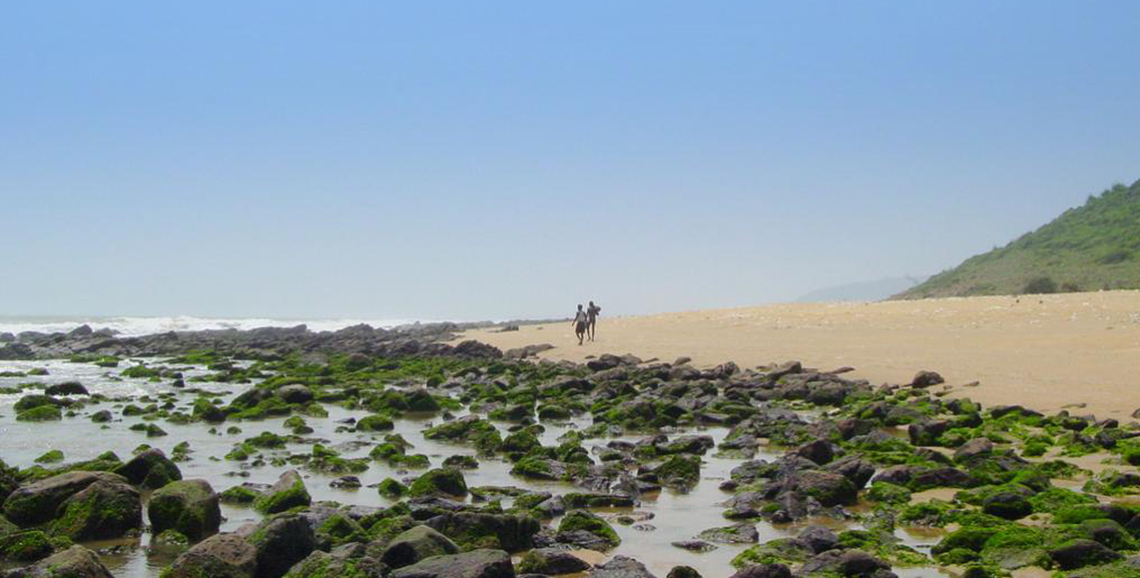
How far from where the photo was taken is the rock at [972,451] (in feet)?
38.4

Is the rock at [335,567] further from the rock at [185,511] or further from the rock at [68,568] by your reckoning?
the rock at [185,511]

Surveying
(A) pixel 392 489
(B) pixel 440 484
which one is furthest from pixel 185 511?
(B) pixel 440 484

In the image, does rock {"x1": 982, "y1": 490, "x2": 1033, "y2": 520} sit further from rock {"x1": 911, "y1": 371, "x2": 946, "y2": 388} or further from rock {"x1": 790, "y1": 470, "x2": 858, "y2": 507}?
rock {"x1": 911, "y1": 371, "x2": 946, "y2": 388}

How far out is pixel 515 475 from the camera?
12617 mm

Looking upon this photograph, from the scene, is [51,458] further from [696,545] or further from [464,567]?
[696,545]

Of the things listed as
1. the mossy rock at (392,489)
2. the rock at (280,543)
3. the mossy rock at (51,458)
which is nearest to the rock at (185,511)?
the rock at (280,543)

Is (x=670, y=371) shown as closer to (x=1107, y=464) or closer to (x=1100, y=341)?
(x=1100, y=341)

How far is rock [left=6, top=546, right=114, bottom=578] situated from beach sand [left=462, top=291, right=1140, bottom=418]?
48.6ft

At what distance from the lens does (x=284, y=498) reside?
10211mm

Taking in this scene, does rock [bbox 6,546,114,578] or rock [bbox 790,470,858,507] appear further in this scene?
rock [bbox 790,470,858,507]

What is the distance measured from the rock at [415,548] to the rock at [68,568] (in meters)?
2.15

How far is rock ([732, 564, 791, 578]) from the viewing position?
275 inches

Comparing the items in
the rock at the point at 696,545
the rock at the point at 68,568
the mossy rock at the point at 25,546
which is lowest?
the rock at the point at 696,545

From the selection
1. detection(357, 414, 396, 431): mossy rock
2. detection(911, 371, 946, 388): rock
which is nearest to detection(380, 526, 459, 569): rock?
detection(357, 414, 396, 431): mossy rock
